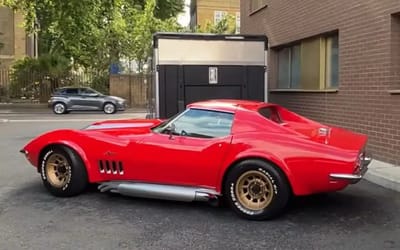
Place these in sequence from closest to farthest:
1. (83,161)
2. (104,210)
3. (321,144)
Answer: (321,144) < (104,210) < (83,161)

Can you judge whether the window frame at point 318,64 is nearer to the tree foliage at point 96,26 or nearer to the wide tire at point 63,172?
the wide tire at point 63,172

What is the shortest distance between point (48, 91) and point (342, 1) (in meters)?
27.0

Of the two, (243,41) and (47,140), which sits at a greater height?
(243,41)

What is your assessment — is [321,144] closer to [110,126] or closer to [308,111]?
[110,126]

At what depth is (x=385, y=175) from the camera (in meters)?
8.21

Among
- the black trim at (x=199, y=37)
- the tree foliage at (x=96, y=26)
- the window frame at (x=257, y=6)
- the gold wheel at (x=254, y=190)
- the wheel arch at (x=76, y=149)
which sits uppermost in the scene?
the tree foliage at (x=96, y=26)

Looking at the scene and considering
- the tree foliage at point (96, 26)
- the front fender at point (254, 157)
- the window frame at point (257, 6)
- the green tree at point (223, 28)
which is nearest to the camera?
the front fender at point (254, 157)

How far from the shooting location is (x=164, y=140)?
6.69m

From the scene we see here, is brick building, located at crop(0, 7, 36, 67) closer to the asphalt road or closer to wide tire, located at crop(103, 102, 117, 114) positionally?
wide tire, located at crop(103, 102, 117, 114)

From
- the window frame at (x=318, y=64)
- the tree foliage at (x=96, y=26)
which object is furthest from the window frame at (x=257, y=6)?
the tree foliage at (x=96, y=26)

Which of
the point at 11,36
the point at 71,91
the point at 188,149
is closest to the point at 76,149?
the point at 188,149

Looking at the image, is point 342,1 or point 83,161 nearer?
point 83,161

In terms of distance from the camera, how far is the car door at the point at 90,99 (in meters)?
28.7

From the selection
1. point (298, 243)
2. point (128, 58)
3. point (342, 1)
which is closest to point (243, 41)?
point (342, 1)
